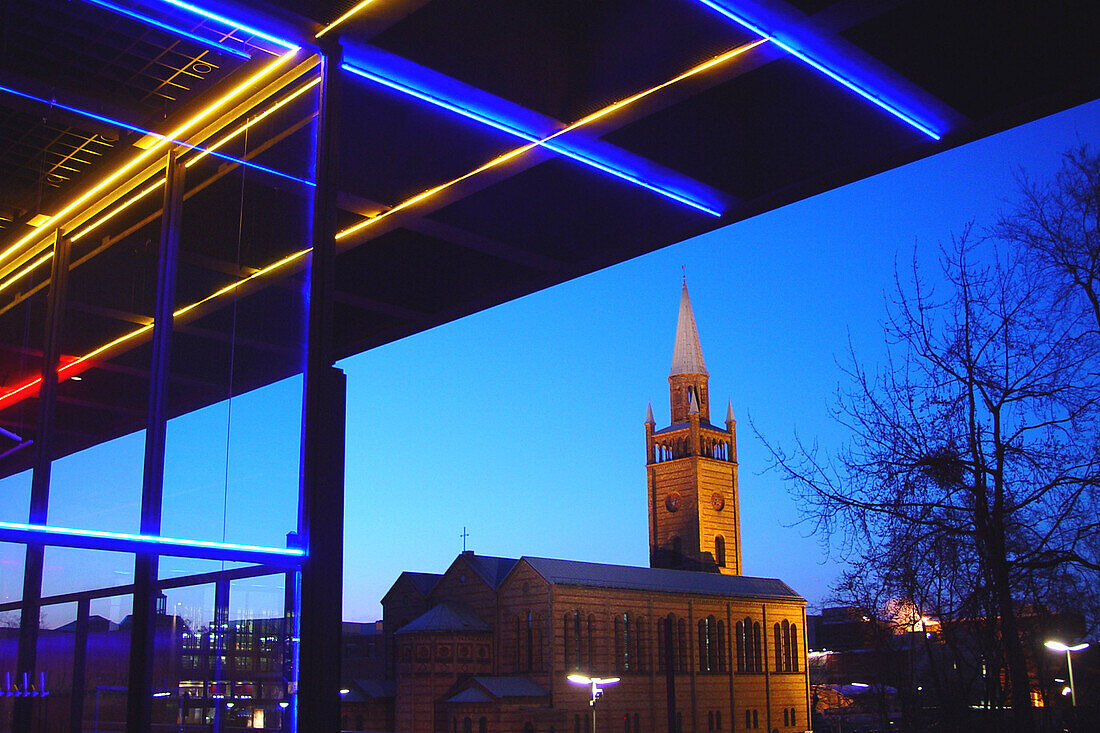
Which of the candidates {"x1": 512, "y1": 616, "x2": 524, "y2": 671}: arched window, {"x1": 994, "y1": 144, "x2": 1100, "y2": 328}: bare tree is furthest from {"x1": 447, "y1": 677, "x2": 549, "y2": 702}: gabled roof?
{"x1": 994, "y1": 144, "x2": 1100, "y2": 328}: bare tree

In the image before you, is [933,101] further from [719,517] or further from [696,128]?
[719,517]

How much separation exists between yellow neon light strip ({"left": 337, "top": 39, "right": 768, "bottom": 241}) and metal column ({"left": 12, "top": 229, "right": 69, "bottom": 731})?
9.08ft

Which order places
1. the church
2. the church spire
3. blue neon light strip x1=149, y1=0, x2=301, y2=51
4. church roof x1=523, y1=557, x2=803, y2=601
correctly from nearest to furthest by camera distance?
blue neon light strip x1=149, y1=0, x2=301, y2=51
the church
church roof x1=523, y1=557, x2=803, y2=601
the church spire

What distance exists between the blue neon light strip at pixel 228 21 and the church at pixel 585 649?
159 feet

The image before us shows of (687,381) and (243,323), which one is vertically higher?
(687,381)

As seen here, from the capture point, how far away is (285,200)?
6379mm

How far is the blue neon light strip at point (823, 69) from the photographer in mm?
6152

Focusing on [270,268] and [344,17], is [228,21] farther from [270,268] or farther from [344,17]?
[270,268]

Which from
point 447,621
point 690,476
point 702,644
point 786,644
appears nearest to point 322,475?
point 447,621

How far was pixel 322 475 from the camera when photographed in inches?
231

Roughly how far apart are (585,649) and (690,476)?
3605 centimetres

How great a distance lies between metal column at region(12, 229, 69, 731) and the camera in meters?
5.65

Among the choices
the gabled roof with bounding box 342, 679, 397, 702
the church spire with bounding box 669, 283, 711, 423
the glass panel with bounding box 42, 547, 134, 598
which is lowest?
the gabled roof with bounding box 342, 679, 397, 702

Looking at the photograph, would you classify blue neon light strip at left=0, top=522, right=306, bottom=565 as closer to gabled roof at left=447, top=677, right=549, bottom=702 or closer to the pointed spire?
gabled roof at left=447, top=677, right=549, bottom=702
